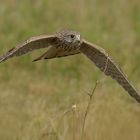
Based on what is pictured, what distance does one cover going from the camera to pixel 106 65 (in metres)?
6.49

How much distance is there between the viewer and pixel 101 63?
654 cm

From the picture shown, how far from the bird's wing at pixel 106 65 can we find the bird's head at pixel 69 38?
100 millimetres

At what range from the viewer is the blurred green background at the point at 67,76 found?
7.80 m

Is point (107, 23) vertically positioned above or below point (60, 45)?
above

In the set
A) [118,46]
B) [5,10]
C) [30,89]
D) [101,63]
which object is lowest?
[101,63]

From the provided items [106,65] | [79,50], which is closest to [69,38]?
[79,50]

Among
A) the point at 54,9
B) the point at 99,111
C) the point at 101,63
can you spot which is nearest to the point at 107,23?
the point at 54,9

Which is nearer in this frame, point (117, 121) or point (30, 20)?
point (117, 121)

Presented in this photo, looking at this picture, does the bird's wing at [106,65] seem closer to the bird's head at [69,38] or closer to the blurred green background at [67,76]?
the bird's head at [69,38]

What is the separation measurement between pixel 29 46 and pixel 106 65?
0.66m

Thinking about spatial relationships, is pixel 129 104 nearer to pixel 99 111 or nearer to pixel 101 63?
pixel 99 111

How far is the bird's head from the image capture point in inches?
250

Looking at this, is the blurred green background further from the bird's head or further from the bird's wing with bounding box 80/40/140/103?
the bird's head

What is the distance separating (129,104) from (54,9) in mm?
4273
